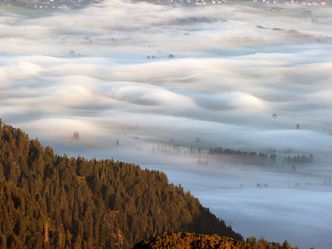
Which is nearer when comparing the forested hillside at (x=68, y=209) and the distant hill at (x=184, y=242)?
the distant hill at (x=184, y=242)

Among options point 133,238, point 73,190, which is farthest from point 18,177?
point 133,238

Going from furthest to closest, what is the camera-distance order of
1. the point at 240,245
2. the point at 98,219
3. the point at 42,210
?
1. the point at 98,219
2. the point at 42,210
3. the point at 240,245

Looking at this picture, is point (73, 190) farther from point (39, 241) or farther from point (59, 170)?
point (39, 241)

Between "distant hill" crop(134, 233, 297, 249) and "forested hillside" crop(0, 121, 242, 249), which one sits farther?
"forested hillside" crop(0, 121, 242, 249)

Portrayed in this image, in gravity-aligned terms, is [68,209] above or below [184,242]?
above

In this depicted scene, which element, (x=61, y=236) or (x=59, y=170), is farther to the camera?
(x=59, y=170)

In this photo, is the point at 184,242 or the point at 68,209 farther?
the point at 68,209

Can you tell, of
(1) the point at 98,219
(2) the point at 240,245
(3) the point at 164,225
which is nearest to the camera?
(2) the point at 240,245

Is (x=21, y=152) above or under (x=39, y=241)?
above
